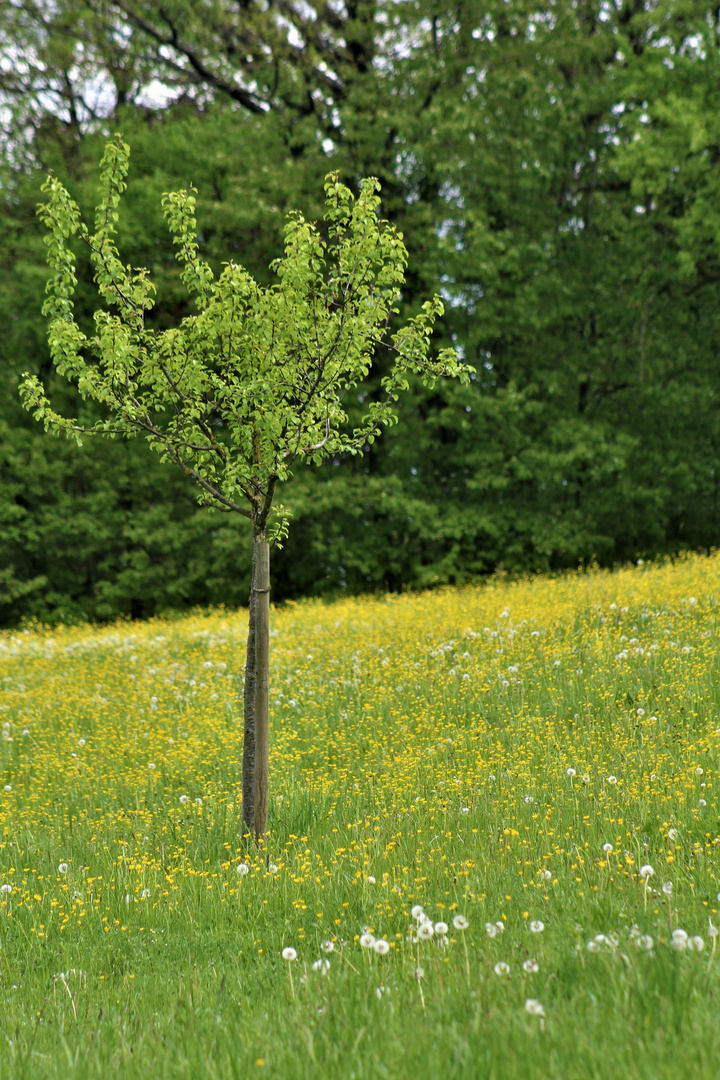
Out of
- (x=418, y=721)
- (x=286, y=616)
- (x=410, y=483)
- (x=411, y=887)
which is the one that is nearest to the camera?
(x=411, y=887)

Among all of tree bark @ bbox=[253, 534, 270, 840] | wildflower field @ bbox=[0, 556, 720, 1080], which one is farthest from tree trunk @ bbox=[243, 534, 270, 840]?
wildflower field @ bbox=[0, 556, 720, 1080]

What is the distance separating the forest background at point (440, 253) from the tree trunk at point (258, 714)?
13.4 m

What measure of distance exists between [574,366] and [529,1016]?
1863 centimetres

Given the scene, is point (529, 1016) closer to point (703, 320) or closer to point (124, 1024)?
point (124, 1024)

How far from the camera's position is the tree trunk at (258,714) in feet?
19.5

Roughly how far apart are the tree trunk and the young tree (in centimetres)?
1

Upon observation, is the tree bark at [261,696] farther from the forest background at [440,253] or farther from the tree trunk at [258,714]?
the forest background at [440,253]

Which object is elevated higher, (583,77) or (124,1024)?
(583,77)

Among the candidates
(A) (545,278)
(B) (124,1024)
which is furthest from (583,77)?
(B) (124,1024)

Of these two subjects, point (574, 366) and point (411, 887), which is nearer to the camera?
point (411, 887)

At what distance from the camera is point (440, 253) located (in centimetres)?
1925

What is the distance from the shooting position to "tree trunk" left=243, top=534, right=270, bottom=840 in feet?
19.5

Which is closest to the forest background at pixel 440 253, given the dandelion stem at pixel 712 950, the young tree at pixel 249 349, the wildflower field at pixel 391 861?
the wildflower field at pixel 391 861

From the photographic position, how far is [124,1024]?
3.53m
